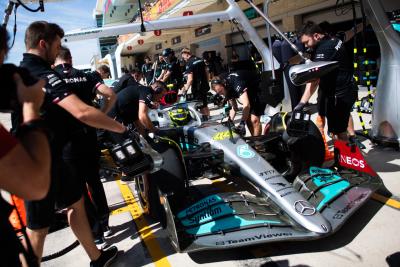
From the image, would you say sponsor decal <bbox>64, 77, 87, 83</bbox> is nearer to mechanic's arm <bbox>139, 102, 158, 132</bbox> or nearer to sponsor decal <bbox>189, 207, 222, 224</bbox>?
mechanic's arm <bbox>139, 102, 158, 132</bbox>

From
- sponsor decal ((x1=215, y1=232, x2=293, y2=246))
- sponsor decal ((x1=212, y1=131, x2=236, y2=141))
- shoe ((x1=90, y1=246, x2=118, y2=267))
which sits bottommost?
shoe ((x1=90, y1=246, x2=118, y2=267))

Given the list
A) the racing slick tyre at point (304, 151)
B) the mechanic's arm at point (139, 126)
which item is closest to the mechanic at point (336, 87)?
the racing slick tyre at point (304, 151)

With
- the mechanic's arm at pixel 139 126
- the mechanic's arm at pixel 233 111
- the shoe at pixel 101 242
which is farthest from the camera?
the mechanic's arm at pixel 233 111

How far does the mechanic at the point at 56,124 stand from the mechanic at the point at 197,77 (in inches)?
213

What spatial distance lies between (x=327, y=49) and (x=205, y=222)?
2.64 meters

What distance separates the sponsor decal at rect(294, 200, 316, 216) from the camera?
107 inches

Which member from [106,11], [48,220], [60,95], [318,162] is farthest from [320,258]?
[106,11]

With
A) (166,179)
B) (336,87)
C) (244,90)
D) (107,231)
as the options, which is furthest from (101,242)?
(336,87)

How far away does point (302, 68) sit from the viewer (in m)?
3.37

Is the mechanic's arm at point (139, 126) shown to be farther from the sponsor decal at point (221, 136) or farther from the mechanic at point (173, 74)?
the mechanic at point (173, 74)

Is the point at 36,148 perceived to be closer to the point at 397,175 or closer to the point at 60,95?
the point at 60,95

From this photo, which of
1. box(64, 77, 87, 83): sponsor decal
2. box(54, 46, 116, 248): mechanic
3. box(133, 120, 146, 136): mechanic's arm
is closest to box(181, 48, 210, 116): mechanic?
box(133, 120, 146, 136): mechanic's arm

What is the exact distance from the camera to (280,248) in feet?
9.24

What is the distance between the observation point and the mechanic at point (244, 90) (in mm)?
4883
